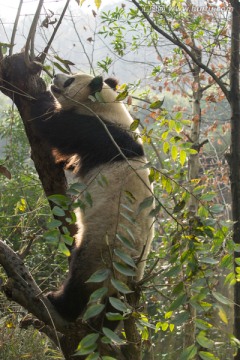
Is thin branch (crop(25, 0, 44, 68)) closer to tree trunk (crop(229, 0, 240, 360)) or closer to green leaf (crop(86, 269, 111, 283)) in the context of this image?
green leaf (crop(86, 269, 111, 283))

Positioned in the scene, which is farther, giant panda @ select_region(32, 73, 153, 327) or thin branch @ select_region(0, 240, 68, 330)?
giant panda @ select_region(32, 73, 153, 327)

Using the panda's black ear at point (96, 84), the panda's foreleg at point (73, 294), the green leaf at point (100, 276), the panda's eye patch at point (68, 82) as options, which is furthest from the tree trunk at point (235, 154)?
the green leaf at point (100, 276)

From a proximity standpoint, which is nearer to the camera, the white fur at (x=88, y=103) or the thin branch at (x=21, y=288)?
the thin branch at (x=21, y=288)

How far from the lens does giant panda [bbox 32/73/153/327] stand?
3.09 meters

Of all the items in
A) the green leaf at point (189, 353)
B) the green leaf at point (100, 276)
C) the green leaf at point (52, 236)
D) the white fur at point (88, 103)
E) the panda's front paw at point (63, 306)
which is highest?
the white fur at point (88, 103)

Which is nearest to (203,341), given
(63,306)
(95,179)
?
(63,306)

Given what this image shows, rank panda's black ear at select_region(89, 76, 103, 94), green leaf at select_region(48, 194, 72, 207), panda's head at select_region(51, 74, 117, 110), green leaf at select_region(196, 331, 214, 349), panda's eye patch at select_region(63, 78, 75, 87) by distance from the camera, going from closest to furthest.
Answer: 1. green leaf at select_region(196, 331, 214, 349)
2. green leaf at select_region(48, 194, 72, 207)
3. panda's black ear at select_region(89, 76, 103, 94)
4. panda's head at select_region(51, 74, 117, 110)
5. panda's eye patch at select_region(63, 78, 75, 87)

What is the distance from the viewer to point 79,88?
162 inches

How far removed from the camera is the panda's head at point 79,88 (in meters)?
3.92

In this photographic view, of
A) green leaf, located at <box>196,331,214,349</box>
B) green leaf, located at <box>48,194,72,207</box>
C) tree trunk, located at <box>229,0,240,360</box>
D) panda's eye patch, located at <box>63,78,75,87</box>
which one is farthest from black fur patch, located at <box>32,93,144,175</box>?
green leaf, located at <box>196,331,214,349</box>

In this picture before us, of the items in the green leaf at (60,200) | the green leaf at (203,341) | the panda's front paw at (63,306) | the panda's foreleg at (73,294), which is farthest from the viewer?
the panda's foreleg at (73,294)

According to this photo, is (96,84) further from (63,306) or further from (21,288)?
(21,288)

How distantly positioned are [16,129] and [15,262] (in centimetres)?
515

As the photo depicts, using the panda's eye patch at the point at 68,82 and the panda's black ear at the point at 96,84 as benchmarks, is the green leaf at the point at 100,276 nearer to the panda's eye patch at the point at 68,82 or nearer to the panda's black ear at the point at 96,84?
the panda's black ear at the point at 96,84
